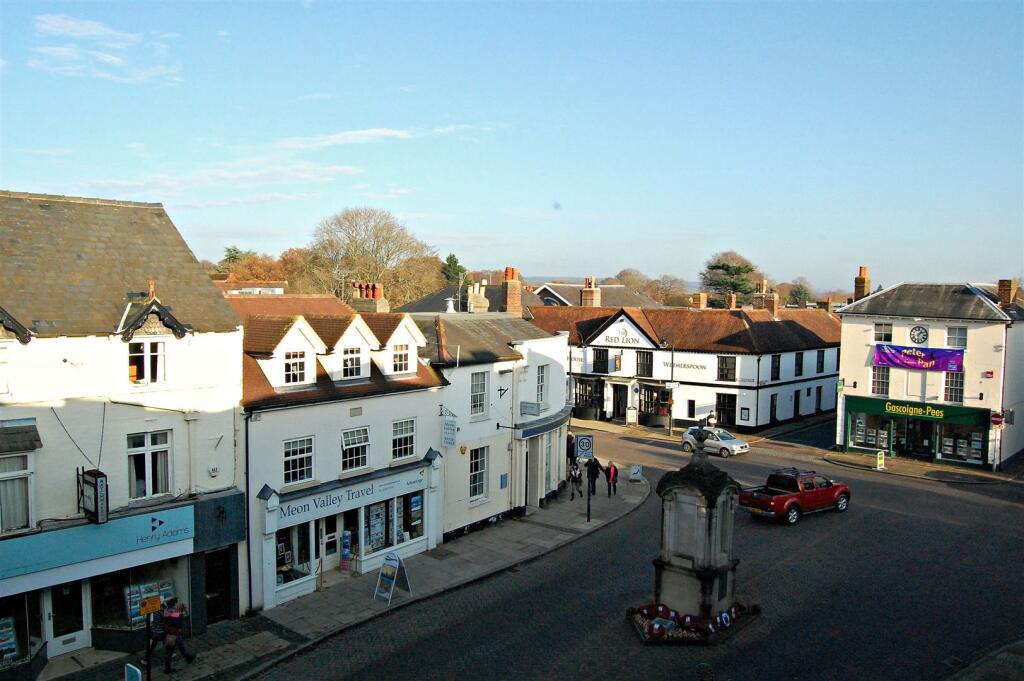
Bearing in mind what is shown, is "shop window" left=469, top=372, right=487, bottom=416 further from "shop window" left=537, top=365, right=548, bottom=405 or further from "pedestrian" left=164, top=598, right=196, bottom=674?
"pedestrian" left=164, top=598, right=196, bottom=674

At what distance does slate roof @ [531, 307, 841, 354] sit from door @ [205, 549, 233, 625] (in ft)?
107

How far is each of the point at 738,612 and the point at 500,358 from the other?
11335 millimetres

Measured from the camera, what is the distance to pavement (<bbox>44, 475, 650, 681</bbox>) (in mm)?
15117

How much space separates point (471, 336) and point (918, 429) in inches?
942

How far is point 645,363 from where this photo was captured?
46250 millimetres

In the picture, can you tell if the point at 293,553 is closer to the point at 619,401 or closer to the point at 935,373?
the point at 935,373

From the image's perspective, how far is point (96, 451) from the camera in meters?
15.3

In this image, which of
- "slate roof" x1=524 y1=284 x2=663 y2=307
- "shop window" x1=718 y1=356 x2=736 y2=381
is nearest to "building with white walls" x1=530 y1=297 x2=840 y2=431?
"shop window" x1=718 y1=356 x2=736 y2=381

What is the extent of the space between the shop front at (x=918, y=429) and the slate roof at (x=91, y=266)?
1226 inches

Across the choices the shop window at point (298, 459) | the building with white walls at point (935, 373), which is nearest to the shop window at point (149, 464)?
the shop window at point (298, 459)

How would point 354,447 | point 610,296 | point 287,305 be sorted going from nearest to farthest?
point 354,447, point 287,305, point 610,296

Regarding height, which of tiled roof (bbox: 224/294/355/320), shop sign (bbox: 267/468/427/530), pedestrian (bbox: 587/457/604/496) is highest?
tiled roof (bbox: 224/294/355/320)

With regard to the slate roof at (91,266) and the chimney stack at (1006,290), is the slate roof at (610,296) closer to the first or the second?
the chimney stack at (1006,290)

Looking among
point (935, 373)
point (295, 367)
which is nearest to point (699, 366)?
point (935, 373)
